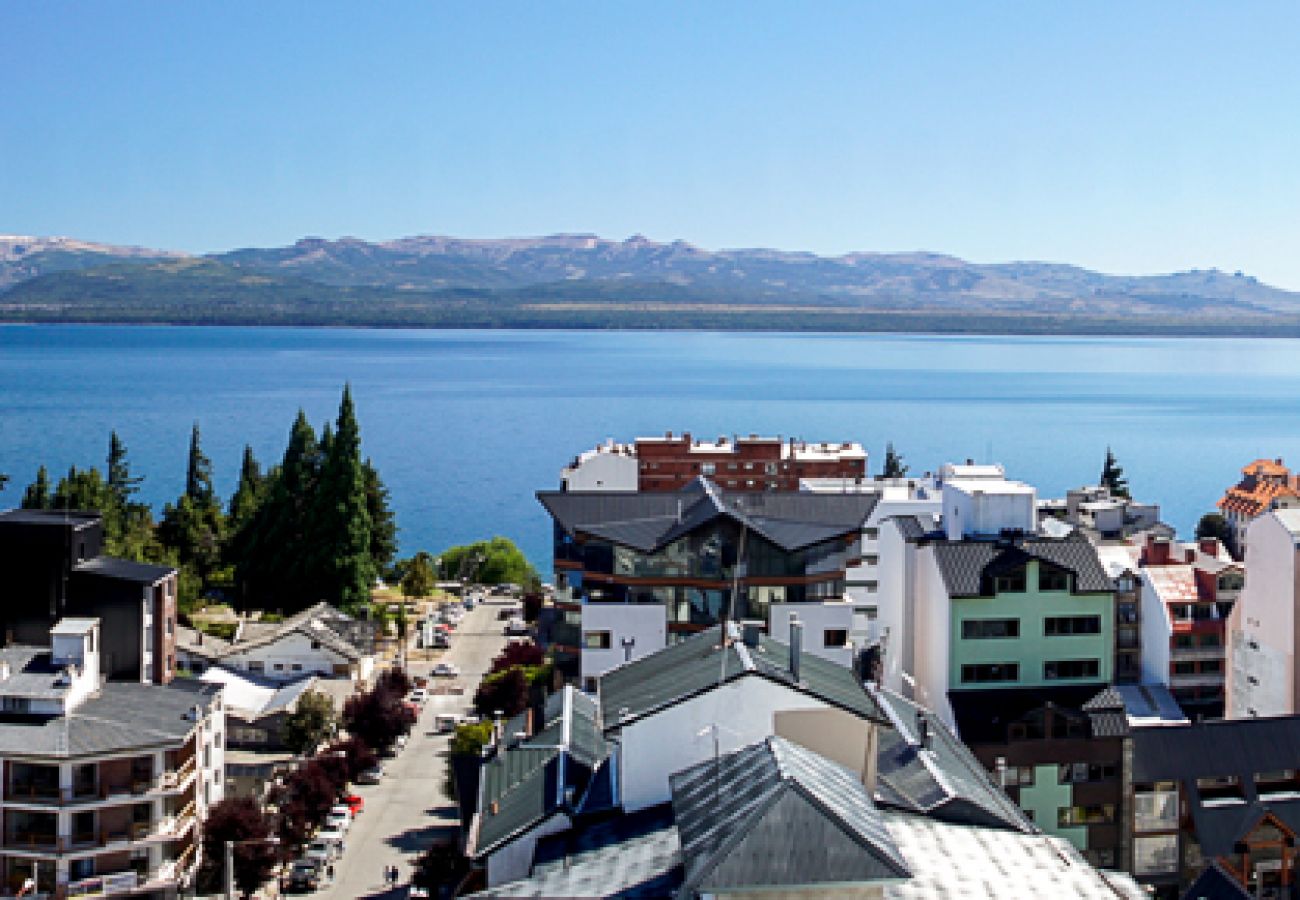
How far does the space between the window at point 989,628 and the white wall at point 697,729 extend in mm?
12630

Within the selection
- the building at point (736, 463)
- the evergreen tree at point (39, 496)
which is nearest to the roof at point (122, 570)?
the evergreen tree at point (39, 496)

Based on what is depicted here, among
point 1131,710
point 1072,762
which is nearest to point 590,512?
point 1072,762

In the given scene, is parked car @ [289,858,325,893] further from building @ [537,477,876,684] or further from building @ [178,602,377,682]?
building @ [178,602,377,682]

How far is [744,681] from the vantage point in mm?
17484

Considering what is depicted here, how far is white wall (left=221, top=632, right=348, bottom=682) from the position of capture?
149 ft

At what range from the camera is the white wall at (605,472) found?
59.9 m

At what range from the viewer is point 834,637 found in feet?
99.6

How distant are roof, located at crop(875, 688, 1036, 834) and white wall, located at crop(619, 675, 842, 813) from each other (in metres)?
1.81

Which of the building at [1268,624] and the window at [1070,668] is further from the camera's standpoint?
the building at [1268,624]

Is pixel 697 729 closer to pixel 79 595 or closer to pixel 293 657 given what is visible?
pixel 79 595

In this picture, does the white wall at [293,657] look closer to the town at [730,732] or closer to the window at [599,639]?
the town at [730,732]

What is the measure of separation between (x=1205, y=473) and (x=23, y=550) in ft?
376

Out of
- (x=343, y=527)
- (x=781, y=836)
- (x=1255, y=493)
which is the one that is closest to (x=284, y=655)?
(x=343, y=527)

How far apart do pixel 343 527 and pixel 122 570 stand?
22034mm
